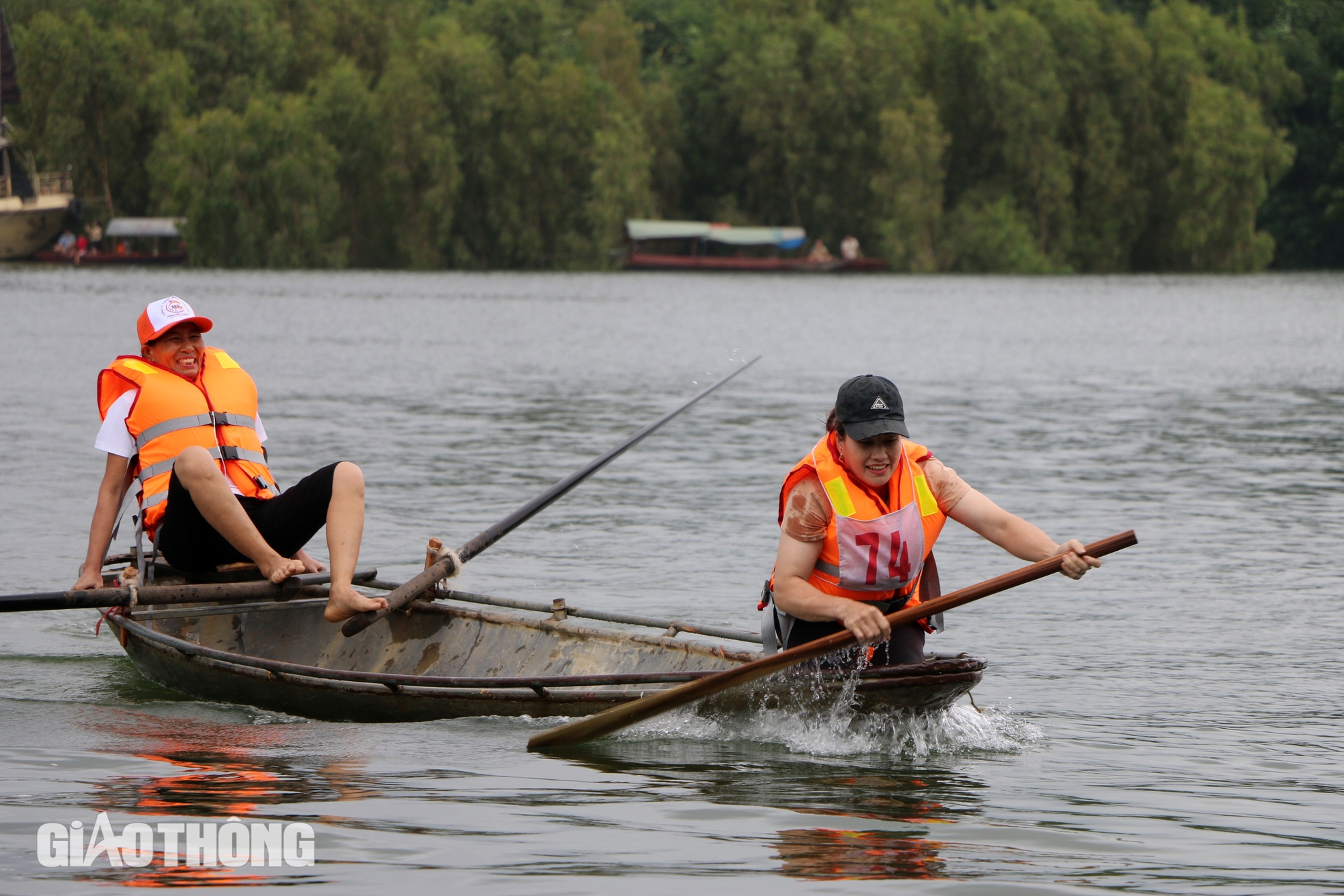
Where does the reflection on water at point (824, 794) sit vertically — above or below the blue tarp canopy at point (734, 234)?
below

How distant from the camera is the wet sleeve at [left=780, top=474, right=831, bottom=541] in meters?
6.30

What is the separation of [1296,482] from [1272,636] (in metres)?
6.42

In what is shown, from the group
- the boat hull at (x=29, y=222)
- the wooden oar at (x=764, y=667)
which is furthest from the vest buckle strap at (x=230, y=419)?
the boat hull at (x=29, y=222)

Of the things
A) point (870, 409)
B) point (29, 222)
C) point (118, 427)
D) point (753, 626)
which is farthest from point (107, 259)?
point (870, 409)

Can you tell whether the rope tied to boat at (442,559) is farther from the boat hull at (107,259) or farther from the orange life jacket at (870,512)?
the boat hull at (107,259)

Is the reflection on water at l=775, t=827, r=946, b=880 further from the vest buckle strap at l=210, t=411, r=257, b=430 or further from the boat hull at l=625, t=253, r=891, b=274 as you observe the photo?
the boat hull at l=625, t=253, r=891, b=274

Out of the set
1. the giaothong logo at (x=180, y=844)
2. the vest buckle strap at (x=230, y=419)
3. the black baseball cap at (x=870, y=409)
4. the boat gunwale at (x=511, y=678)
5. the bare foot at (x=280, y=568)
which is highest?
the black baseball cap at (x=870, y=409)

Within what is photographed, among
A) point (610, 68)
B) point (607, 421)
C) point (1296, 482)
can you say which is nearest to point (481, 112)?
point (610, 68)

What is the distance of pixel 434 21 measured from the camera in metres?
63.4

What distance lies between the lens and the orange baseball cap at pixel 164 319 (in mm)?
7742

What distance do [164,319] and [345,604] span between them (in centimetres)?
153

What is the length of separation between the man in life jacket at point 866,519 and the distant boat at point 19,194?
186ft

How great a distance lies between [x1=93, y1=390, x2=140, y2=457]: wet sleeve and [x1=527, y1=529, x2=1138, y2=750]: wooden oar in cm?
233

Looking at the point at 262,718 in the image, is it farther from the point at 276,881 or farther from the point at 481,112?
the point at 481,112
